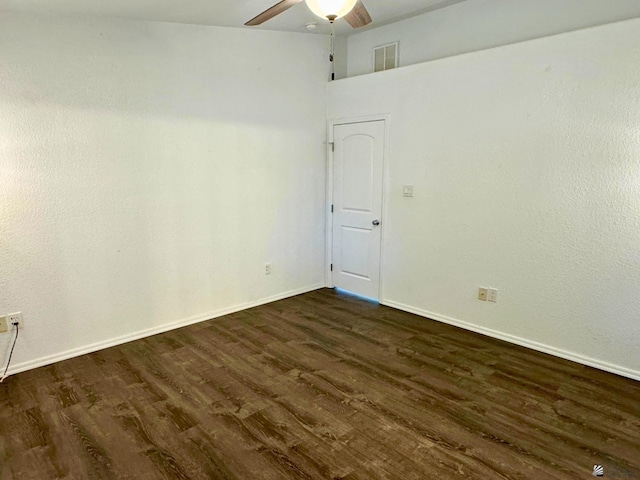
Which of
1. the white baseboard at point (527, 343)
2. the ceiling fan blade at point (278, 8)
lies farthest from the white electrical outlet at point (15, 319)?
the white baseboard at point (527, 343)

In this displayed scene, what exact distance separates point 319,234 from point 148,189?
81.3 inches

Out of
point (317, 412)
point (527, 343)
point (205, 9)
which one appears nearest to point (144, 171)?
point (205, 9)

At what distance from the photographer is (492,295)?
3580 millimetres

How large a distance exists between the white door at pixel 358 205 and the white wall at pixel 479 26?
33.2 inches

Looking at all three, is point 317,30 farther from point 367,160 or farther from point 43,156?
point 43,156

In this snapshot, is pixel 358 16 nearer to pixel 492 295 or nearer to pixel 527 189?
pixel 527 189

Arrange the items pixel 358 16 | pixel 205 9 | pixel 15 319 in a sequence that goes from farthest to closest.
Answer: pixel 205 9, pixel 15 319, pixel 358 16

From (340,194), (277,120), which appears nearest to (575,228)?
(340,194)

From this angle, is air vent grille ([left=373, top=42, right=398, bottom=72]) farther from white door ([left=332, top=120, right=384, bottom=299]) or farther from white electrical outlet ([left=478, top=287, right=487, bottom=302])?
white electrical outlet ([left=478, top=287, right=487, bottom=302])

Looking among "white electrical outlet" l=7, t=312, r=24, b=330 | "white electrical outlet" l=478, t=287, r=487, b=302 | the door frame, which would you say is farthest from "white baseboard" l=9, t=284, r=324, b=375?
"white electrical outlet" l=478, t=287, r=487, b=302

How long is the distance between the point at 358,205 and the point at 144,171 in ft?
7.29

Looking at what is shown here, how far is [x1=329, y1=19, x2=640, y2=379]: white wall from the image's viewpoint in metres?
2.86

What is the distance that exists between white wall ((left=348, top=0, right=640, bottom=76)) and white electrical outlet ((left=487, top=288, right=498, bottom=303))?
85.0 inches

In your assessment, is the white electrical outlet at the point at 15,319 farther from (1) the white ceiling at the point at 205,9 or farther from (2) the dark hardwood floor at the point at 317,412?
(1) the white ceiling at the point at 205,9
